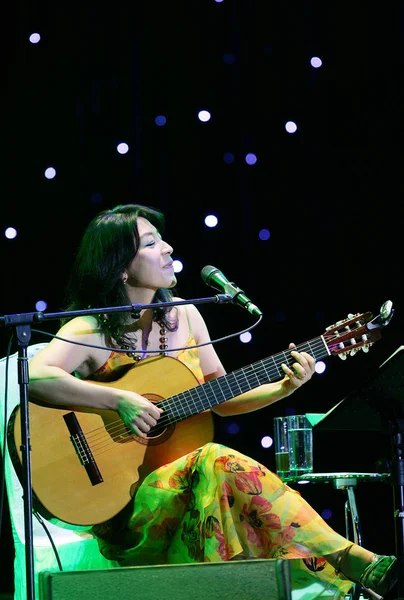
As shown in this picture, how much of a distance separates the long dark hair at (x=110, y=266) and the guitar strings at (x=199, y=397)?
29 cm

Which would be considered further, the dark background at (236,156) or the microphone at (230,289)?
the dark background at (236,156)

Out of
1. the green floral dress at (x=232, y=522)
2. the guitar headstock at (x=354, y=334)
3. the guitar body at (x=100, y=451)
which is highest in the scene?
the guitar headstock at (x=354, y=334)

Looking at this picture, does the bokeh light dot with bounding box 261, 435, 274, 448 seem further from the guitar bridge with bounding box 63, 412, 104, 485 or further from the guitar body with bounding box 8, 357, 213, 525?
the guitar bridge with bounding box 63, 412, 104, 485

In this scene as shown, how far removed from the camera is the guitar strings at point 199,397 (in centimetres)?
243

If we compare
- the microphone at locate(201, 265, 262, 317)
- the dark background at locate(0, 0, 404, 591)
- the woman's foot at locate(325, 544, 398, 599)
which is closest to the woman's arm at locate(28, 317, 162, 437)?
the microphone at locate(201, 265, 262, 317)

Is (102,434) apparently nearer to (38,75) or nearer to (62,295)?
(62,295)

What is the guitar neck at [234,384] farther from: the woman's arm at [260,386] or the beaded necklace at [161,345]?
the beaded necklace at [161,345]

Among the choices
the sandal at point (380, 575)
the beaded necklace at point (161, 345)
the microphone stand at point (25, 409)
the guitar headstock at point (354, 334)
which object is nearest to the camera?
the microphone stand at point (25, 409)

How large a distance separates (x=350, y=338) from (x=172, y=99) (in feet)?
4.92

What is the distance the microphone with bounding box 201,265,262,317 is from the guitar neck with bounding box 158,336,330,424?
301mm

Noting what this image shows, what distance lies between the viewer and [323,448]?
3.43m

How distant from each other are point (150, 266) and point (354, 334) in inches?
27.1

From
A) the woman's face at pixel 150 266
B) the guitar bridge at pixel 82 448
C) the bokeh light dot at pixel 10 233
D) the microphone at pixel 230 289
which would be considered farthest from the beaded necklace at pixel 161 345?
the bokeh light dot at pixel 10 233

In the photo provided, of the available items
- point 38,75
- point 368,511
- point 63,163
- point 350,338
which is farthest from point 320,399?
point 38,75
